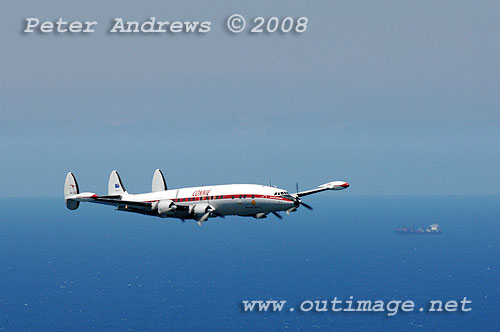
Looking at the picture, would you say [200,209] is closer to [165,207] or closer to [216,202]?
[216,202]

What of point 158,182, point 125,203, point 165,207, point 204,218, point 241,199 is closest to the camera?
point 204,218

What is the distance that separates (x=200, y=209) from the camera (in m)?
88.6

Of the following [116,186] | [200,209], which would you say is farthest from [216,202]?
[116,186]

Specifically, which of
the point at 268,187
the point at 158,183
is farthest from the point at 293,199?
the point at 158,183

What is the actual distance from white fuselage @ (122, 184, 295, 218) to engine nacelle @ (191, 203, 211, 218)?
787mm

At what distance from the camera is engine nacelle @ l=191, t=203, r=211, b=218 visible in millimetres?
88188

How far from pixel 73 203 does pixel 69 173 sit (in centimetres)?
551

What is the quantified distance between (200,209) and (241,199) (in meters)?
6.26

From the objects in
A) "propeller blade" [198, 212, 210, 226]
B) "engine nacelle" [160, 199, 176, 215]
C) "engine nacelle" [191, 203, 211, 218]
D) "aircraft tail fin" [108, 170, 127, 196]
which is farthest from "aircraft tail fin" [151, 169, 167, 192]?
"propeller blade" [198, 212, 210, 226]

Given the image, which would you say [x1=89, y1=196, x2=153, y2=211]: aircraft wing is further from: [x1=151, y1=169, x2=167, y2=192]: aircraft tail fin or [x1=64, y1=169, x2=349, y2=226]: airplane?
[x1=151, y1=169, x2=167, y2=192]: aircraft tail fin

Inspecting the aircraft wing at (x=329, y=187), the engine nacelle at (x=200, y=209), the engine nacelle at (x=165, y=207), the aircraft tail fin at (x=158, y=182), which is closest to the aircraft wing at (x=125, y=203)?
the engine nacelle at (x=165, y=207)

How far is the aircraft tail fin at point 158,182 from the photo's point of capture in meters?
96.1

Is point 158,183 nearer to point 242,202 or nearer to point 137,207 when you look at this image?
point 137,207

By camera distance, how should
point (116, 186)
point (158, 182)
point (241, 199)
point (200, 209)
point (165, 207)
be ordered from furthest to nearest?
point (116, 186) < point (158, 182) < point (165, 207) < point (200, 209) < point (241, 199)
